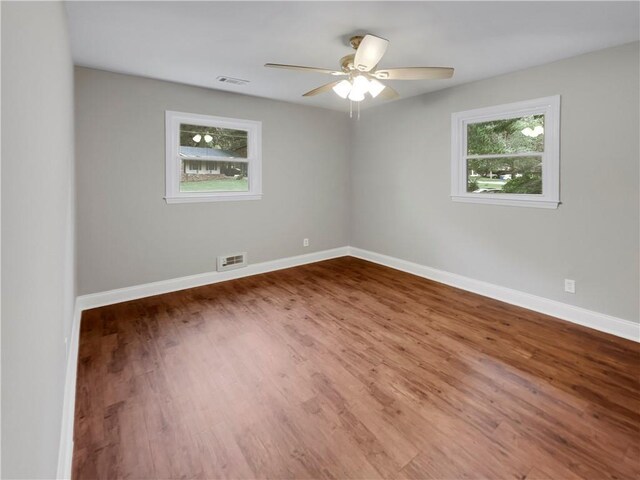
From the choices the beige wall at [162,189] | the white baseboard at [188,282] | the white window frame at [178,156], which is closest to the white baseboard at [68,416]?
the white baseboard at [188,282]

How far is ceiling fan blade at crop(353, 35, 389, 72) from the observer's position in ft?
7.09

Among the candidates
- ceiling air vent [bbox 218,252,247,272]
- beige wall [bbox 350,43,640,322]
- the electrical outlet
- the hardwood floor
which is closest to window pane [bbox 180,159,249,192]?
ceiling air vent [bbox 218,252,247,272]

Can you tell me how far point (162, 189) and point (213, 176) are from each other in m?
0.68

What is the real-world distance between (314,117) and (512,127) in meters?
2.76

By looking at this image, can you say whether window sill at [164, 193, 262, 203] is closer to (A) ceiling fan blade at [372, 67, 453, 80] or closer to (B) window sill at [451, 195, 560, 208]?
(A) ceiling fan blade at [372, 67, 453, 80]

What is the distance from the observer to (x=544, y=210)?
340 cm

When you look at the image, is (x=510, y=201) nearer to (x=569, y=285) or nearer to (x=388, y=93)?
(x=569, y=285)

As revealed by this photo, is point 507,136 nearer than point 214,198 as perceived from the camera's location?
Yes

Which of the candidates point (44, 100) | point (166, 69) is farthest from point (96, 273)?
point (44, 100)

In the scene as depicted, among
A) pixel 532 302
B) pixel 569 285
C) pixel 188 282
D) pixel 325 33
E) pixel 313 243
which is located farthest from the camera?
pixel 313 243

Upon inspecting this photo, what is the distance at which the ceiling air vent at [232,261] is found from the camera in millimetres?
4469

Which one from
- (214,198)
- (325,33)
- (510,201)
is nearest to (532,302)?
(510,201)

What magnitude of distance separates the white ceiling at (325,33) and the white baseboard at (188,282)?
234cm

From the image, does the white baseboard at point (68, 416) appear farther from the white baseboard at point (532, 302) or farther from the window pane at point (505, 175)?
the window pane at point (505, 175)
